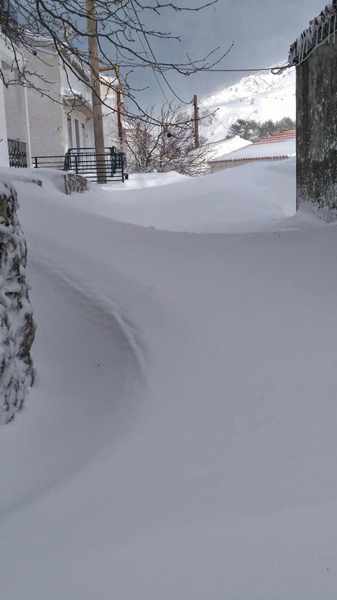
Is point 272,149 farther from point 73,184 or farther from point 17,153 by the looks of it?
point 73,184

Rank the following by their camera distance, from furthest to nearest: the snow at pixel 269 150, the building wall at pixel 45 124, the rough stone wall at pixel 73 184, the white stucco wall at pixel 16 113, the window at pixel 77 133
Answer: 1. the snow at pixel 269 150
2. the window at pixel 77 133
3. the building wall at pixel 45 124
4. the white stucco wall at pixel 16 113
5. the rough stone wall at pixel 73 184

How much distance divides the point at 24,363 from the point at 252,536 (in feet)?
5.09

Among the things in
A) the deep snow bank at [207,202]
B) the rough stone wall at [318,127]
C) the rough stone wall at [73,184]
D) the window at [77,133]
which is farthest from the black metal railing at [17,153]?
the rough stone wall at [318,127]

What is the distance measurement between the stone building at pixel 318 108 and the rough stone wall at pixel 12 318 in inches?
216

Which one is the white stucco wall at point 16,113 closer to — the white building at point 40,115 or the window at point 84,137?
the white building at point 40,115

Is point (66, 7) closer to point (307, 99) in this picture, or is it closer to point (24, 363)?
point (24, 363)

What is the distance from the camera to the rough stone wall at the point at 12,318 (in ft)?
9.07

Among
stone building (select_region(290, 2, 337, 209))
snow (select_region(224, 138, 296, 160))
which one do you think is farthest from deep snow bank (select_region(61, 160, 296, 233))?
snow (select_region(224, 138, 296, 160))

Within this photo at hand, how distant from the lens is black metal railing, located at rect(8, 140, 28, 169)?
56.7ft

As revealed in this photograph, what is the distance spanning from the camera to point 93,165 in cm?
2034

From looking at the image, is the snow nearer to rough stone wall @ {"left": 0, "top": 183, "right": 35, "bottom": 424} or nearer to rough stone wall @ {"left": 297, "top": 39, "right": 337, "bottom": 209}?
rough stone wall @ {"left": 297, "top": 39, "right": 337, "bottom": 209}

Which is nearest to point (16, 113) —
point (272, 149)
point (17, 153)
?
point (17, 153)

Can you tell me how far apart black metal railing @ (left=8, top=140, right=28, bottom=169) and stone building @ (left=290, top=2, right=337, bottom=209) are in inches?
422

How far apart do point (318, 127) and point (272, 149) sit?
23255 mm
